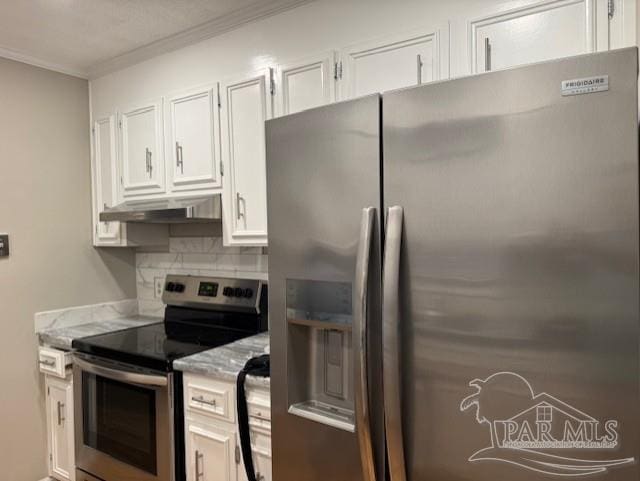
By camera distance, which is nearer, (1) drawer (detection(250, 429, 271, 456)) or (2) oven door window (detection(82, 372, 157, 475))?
(1) drawer (detection(250, 429, 271, 456))

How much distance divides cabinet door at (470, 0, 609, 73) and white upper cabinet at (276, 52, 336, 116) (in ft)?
1.92

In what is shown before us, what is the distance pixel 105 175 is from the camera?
273 centimetres

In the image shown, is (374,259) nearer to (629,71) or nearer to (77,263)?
(629,71)

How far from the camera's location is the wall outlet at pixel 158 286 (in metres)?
2.94

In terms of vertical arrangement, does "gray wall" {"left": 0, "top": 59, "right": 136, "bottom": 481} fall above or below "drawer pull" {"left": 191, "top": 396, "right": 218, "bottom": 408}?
above

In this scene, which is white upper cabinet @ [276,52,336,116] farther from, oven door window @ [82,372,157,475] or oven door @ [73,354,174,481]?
oven door window @ [82,372,157,475]

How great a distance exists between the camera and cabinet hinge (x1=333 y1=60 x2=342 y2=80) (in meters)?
1.79

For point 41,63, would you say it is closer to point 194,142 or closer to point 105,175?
point 105,175

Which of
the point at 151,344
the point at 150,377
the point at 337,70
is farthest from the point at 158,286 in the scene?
the point at 337,70

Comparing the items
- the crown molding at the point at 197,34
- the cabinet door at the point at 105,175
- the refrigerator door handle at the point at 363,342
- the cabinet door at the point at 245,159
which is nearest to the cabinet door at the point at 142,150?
the cabinet door at the point at 105,175

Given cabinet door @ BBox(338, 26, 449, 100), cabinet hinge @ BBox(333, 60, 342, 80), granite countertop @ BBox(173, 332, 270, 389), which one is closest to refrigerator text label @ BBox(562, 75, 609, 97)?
cabinet door @ BBox(338, 26, 449, 100)

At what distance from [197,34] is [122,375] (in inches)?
68.0

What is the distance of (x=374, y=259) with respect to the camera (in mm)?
1099

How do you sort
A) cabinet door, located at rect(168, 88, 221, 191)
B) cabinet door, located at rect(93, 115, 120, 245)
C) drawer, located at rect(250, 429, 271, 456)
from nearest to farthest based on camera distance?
1. drawer, located at rect(250, 429, 271, 456)
2. cabinet door, located at rect(168, 88, 221, 191)
3. cabinet door, located at rect(93, 115, 120, 245)
